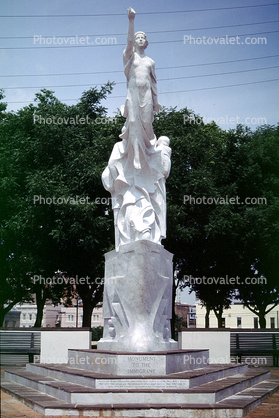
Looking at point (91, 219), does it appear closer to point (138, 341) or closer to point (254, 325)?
point (138, 341)

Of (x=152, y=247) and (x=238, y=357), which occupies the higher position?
(x=152, y=247)

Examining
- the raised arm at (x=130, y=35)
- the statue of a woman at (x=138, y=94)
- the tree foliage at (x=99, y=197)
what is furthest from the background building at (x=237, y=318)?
the raised arm at (x=130, y=35)

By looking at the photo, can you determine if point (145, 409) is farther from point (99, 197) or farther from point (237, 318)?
point (237, 318)

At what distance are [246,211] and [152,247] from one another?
11607mm

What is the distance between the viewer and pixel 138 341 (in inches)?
391

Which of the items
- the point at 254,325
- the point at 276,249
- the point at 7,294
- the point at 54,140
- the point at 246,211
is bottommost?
the point at 254,325

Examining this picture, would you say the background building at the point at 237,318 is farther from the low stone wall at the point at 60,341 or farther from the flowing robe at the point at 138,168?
the flowing robe at the point at 138,168

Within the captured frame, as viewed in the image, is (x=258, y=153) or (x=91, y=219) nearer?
(x=91, y=219)

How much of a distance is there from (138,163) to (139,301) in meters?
3.40

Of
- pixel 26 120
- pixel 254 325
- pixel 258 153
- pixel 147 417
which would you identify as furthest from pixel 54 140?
pixel 254 325

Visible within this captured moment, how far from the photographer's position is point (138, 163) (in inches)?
468

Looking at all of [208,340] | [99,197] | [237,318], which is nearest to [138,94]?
[208,340]

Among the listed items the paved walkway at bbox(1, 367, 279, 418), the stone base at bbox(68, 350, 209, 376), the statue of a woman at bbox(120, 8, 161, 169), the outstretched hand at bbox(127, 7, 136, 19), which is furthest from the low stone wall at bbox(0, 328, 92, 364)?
the outstretched hand at bbox(127, 7, 136, 19)

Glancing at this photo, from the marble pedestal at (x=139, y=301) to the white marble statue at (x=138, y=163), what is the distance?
693mm
